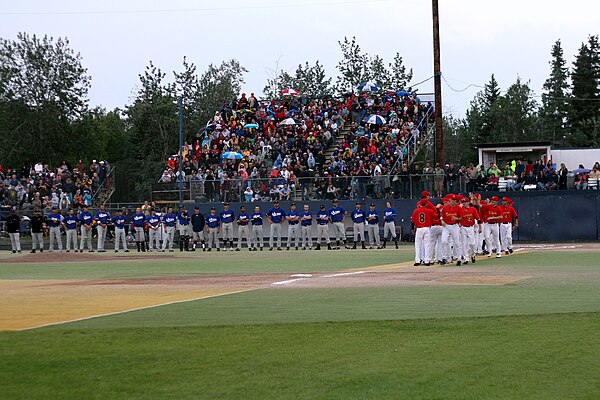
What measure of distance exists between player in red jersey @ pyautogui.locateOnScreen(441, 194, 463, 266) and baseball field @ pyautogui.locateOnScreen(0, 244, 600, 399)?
4.40 meters

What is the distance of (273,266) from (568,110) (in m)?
69.4

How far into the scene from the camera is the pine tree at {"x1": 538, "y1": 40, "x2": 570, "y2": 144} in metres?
85.2

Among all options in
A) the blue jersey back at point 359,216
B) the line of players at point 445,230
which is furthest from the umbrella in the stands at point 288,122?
the line of players at point 445,230

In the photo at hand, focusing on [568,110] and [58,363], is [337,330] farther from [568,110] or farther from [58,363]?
[568,110]

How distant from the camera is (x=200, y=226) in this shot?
4128 centimetres

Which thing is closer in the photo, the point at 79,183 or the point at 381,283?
the point at 381,283

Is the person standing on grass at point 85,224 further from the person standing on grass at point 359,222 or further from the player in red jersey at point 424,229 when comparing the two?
the player in red jersey at point 424,229

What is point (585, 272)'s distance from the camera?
2131 centimetres

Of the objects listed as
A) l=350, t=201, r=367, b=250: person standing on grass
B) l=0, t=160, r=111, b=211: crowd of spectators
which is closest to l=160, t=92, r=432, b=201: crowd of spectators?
l=350, t=201, r=367, b=250: person standing on grass

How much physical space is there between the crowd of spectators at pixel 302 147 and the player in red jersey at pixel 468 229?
52.9ft

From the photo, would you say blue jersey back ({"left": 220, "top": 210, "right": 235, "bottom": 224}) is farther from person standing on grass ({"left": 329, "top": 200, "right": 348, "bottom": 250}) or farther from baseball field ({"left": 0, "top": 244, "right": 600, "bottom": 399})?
baseball field ({"left": 0, "top": 244, "right": 600, "bottom": 399})

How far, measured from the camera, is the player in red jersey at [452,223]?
2514cm

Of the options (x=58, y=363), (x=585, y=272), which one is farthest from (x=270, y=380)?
(x=585, y=272)

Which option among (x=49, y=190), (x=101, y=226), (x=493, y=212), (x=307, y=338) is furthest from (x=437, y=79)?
(x=307, y=338)
